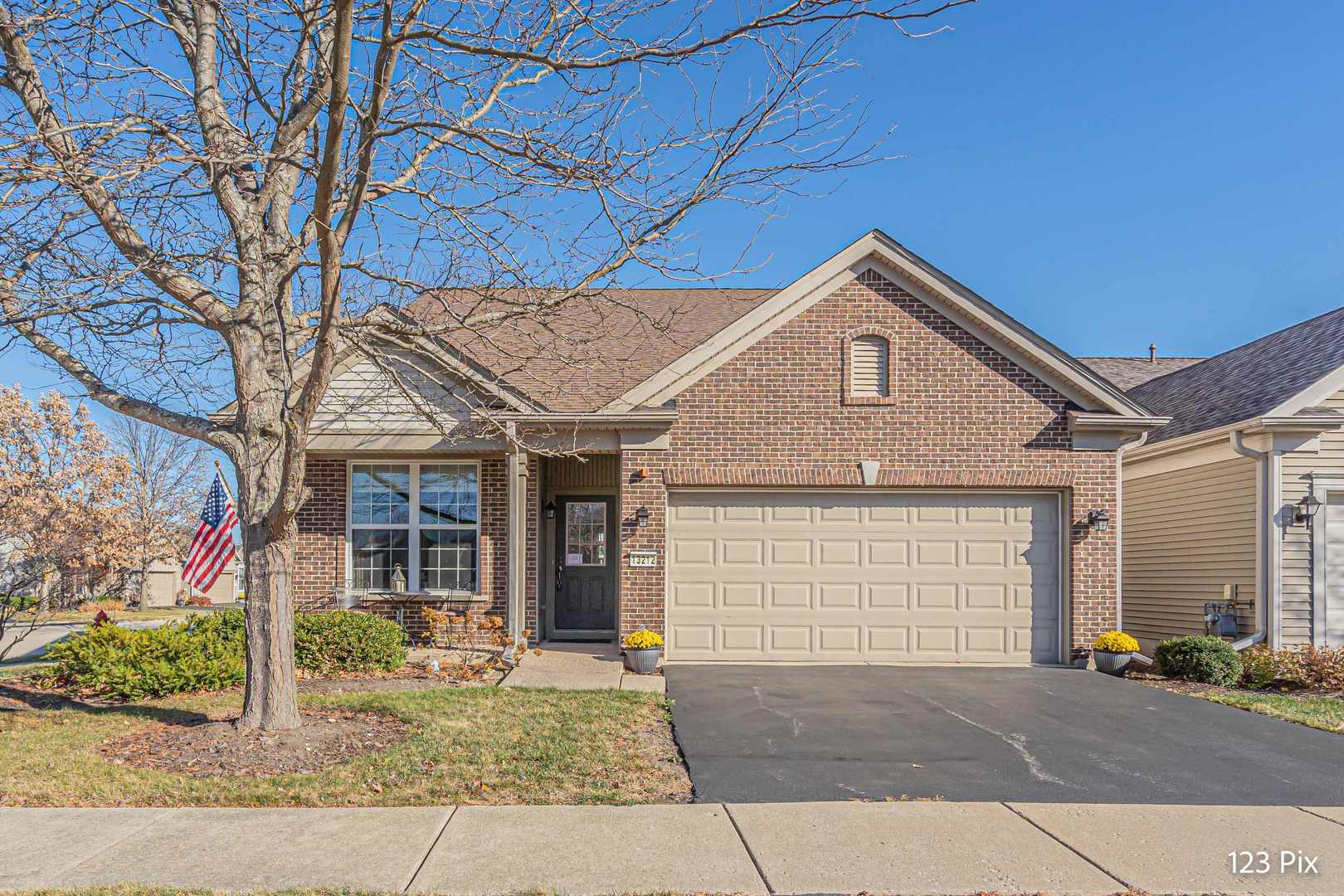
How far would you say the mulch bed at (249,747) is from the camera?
7.17 m

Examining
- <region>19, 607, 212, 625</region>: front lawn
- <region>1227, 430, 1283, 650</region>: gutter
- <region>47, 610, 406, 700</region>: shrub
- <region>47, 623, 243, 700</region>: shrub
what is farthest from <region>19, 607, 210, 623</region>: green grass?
<region>1227, 430, 1283, 650</region>: gutter

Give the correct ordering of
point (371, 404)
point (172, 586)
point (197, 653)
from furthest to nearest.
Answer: point (172, 586) < point (371, 404) < point (197, 653)

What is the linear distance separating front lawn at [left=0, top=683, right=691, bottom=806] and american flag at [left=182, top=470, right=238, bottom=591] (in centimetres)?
584

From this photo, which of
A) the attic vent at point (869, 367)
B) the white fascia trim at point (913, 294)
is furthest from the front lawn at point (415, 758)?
the attic vent at point (869, 367)

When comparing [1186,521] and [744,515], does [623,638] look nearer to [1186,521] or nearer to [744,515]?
[744,515]

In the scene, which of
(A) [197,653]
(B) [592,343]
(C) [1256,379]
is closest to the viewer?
(A) [197,653]

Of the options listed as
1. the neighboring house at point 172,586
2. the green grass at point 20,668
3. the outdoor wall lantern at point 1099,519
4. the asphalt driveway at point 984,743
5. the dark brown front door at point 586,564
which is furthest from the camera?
the neighboring house at point 172,586

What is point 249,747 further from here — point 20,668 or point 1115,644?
point 1115,644

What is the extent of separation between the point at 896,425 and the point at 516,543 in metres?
5.36

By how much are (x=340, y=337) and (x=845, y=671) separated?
7.42 metres

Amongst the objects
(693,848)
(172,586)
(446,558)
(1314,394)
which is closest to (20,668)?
(446,558)

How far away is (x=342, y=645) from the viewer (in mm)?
11422

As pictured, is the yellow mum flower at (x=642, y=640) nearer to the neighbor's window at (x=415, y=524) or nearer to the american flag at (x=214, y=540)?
the neighbor's window at (x=415, y=524)

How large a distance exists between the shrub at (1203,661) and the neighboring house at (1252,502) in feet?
3.06
